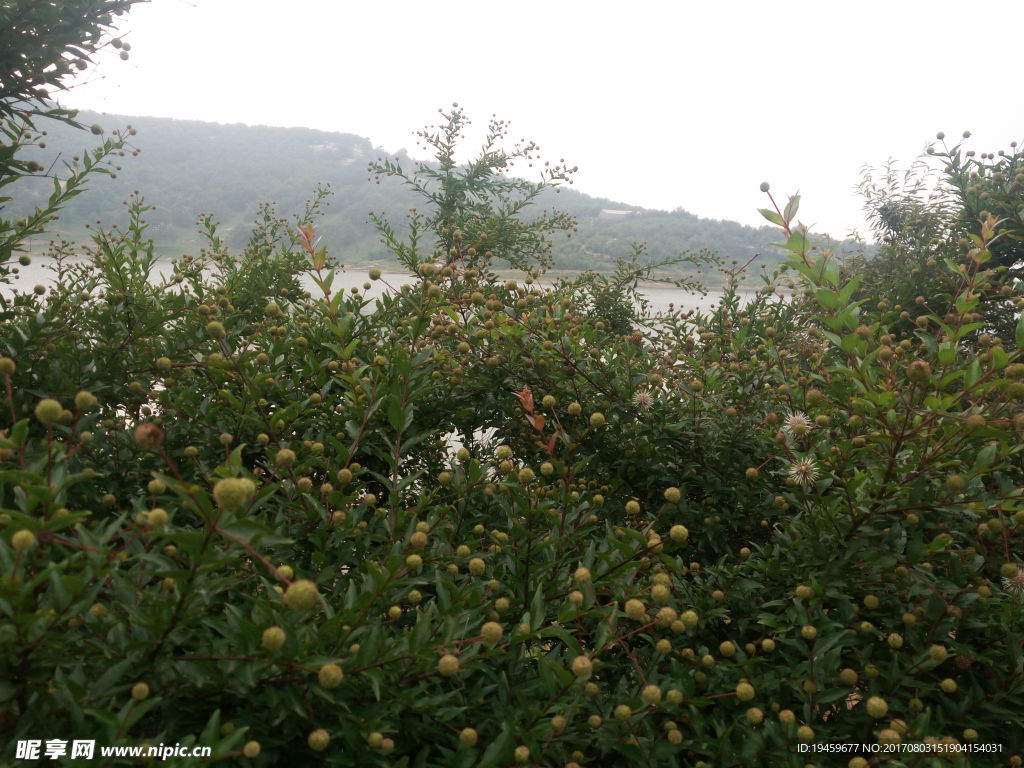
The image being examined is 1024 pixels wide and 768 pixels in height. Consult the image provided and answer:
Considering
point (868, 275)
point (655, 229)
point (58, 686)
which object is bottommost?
point (58, 686)

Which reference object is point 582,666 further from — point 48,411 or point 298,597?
point 48,411

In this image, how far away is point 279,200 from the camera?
29.5 meters

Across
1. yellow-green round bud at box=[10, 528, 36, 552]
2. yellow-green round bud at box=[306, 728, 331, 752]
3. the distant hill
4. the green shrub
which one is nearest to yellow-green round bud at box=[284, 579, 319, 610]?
the green shrub

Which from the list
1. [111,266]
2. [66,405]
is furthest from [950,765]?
[111,266]

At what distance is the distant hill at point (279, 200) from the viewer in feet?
58.9

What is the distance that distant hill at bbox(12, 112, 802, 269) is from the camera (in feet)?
Result: 58.9

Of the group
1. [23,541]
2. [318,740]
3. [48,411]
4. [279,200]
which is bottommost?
[318,740]

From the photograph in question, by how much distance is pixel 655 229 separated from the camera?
22219 mm

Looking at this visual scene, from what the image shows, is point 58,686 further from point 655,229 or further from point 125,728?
point 655,229

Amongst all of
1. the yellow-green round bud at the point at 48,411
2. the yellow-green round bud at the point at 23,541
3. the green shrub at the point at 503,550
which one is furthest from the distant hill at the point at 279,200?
the yellow-green round bud at the point at 23,541

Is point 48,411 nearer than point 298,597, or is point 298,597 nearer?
point 298,597

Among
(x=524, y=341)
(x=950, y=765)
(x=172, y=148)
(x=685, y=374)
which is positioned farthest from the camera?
(x=172, y=148)

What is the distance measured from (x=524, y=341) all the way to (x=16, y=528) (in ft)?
5.93

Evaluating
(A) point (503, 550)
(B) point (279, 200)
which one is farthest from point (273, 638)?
(B) point (279, 200)
